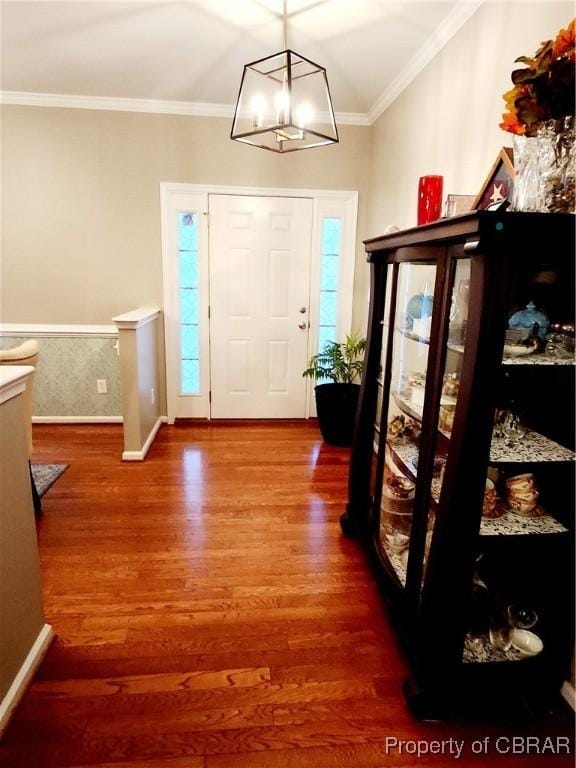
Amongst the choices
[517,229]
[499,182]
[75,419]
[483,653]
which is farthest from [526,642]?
[75,419]

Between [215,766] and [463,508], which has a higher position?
[463,508]

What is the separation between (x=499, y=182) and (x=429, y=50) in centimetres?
140

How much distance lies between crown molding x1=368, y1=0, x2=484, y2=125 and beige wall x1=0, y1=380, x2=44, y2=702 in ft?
8.49

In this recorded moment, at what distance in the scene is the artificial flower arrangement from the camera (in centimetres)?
113

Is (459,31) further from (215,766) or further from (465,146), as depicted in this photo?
(215,766)

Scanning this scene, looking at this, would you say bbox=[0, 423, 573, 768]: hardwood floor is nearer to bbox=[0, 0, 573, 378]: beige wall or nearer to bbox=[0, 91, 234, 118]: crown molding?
bbox=[0, 0, 573, 378]: beige wall

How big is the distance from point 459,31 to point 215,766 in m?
3.18

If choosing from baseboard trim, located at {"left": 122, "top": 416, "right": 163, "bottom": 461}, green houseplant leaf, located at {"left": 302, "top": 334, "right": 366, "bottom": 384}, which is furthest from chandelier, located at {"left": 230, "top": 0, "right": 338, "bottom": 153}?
baseboard trim, located at {"left": 122, "top": 416, "right": 163, "bottom": 461}

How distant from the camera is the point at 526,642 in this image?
1462mm

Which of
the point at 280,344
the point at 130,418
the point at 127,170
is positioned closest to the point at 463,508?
the point at 130,418

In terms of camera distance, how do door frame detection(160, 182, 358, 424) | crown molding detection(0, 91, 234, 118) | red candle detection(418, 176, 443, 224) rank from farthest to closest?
door frame detection(160, 182, 358, 424), crown molding detection(0, 91, 234, 118), red candle detection(418, 176, 443, 224)

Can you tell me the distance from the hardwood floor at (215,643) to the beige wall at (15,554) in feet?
0.48

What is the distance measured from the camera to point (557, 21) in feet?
5.19

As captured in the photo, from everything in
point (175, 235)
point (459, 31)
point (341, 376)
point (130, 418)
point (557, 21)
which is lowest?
point (130, 418)
